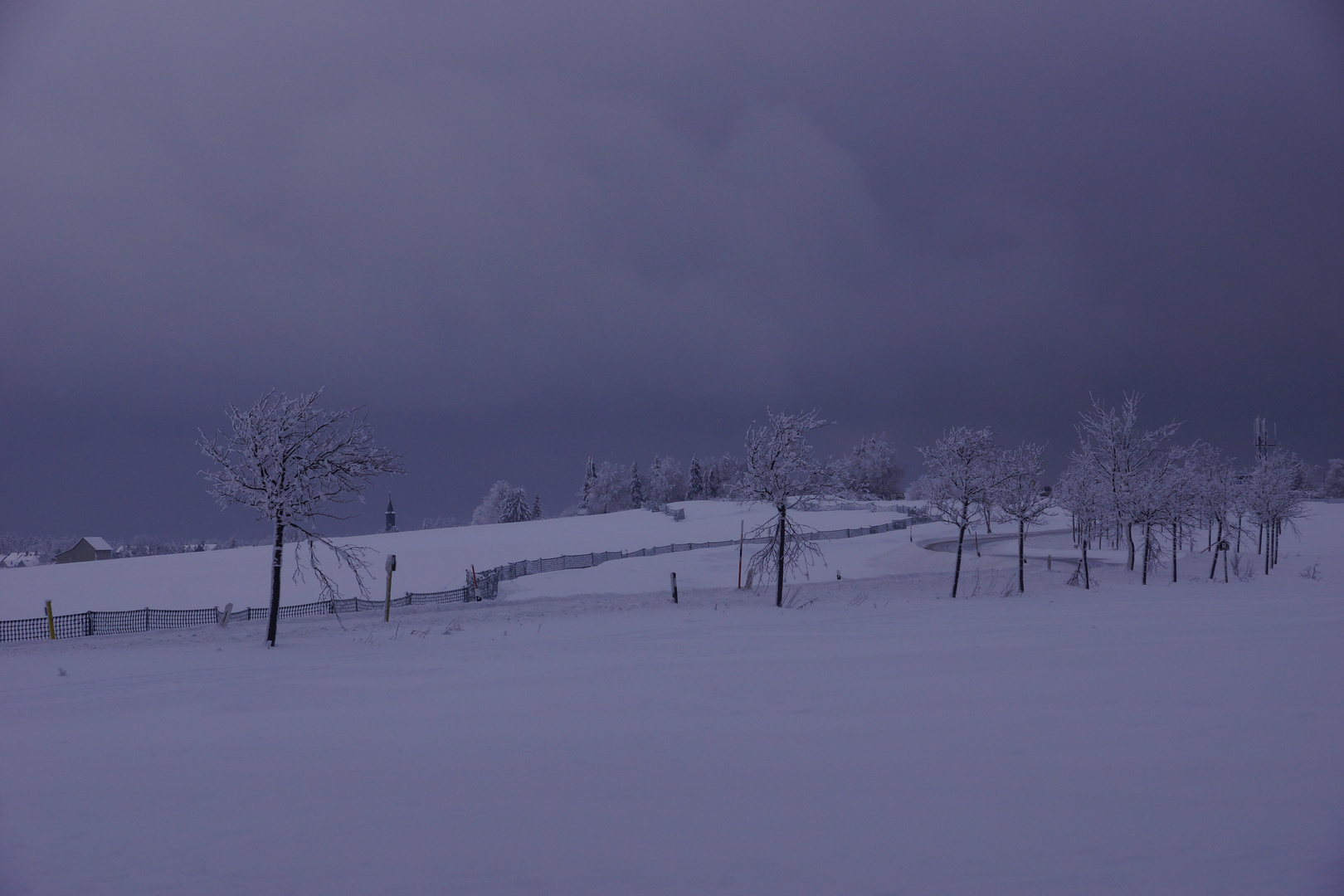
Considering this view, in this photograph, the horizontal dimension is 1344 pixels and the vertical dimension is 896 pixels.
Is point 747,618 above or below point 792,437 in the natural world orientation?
A: below

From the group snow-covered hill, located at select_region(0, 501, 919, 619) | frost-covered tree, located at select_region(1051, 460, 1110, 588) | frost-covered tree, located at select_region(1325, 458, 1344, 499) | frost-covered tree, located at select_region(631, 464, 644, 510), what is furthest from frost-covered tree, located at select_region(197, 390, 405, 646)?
frost-covered tree, located at select_region(1325, 458, 1344, 499)

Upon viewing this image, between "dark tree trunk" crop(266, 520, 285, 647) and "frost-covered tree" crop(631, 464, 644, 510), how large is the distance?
4181 inches

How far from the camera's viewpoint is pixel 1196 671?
10555 mm

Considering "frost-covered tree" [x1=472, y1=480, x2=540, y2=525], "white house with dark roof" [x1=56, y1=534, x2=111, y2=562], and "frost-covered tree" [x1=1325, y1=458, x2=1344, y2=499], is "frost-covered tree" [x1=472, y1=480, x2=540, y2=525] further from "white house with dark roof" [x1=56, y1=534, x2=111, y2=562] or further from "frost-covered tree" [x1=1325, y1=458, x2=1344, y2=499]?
"frost-covered tree" [x1=1325, y1=458, x2=1344, y2=499]

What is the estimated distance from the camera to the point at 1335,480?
10456 centimetres

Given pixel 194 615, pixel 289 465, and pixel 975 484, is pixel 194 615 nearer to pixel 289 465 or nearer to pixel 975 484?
pixel 289 465

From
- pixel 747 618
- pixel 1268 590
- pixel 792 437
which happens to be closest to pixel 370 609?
pixel 747 618

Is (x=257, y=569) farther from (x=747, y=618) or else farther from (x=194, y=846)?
(x=194, y=846)

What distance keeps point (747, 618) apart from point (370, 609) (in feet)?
49.6

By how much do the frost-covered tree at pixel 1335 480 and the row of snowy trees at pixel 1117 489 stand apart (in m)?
80.3

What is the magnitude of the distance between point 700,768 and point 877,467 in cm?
12306

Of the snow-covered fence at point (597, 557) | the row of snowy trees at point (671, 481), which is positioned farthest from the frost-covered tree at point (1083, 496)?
the row of snowy trees at point (671, 481)

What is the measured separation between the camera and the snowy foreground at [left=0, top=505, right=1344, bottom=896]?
5484 mm

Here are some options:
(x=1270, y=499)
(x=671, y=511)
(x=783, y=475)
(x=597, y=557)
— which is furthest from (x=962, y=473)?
(x=671, y=511)
